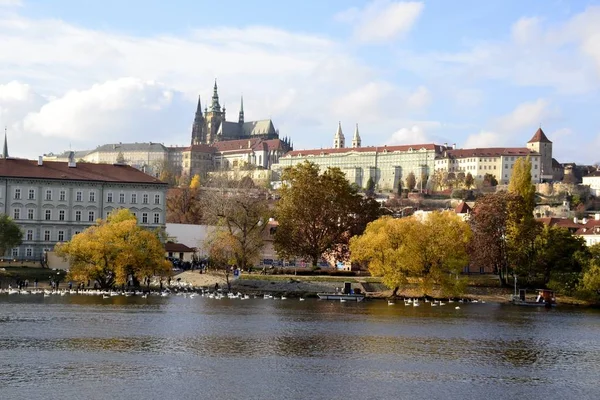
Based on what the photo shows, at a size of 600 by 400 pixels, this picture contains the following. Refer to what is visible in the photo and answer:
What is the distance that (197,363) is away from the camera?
3872cm

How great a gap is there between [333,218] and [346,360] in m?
47.7

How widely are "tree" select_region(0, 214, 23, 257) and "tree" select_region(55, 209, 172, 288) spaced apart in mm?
6880

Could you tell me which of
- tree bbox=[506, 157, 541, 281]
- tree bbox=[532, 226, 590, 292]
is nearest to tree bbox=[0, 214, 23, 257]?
tree bbox=[506, 157, 541, 281]

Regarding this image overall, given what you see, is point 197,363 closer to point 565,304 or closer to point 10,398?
point 10,398

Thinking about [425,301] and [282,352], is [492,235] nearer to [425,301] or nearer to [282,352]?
[425,301]

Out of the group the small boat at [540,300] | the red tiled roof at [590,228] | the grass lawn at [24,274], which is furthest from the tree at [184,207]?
the small boat at [540,300]

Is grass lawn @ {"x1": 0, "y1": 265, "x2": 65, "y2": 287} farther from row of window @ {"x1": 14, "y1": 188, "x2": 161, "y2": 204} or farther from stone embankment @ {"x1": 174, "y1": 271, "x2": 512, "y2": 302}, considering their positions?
stone embankment @ {"x1": 174, "y1": 271, "x2": 512, "y2": 302}

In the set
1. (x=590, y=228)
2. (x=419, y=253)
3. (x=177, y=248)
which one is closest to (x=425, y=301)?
(x=419, y=253)

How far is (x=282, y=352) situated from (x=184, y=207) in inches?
3461

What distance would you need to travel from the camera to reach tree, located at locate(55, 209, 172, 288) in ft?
235

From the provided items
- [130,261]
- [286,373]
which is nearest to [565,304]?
[130,261]

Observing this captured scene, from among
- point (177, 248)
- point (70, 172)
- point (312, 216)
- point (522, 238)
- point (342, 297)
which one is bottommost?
point (342, 297)

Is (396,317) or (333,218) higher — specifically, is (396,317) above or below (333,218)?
below

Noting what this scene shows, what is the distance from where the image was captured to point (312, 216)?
287 ft
